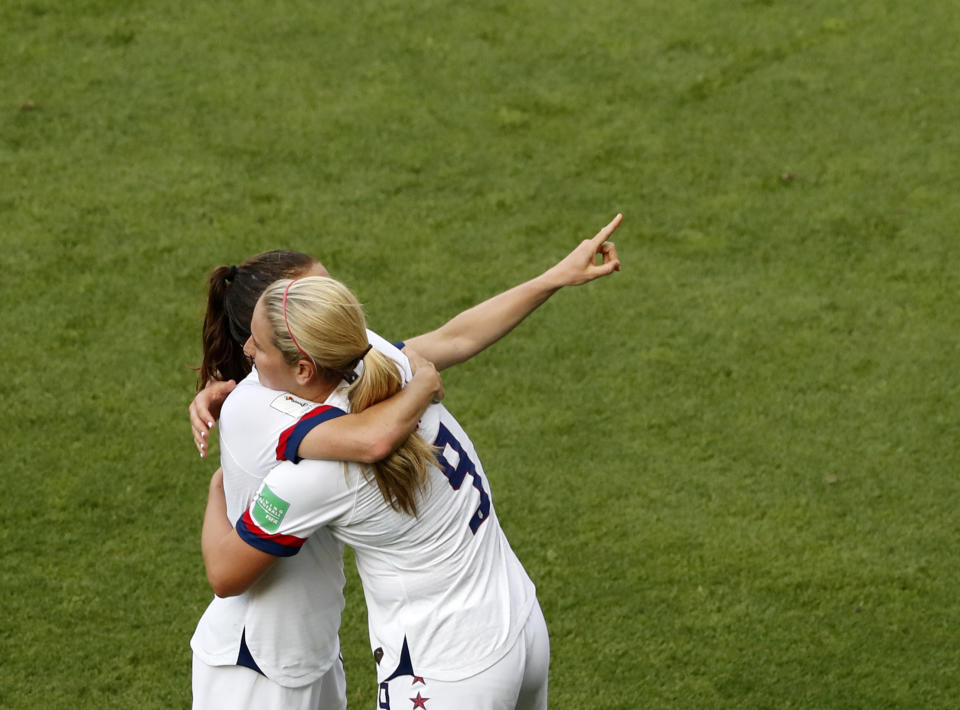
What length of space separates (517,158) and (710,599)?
11.4 feet

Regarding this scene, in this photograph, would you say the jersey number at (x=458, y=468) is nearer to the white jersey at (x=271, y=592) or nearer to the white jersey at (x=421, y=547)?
the white jersey at (x=421, y=547)

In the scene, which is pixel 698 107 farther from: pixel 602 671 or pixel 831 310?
pixel 602 671

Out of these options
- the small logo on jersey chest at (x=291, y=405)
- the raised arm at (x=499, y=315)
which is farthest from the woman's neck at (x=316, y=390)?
the raised arm at (x=499, y=315)

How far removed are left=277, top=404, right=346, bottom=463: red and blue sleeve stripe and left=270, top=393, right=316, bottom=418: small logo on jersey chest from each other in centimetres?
4

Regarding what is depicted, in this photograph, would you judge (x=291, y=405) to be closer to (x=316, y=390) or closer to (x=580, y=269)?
(x=316, y=390)

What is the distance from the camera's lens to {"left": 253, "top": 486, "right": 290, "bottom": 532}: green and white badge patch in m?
2.60

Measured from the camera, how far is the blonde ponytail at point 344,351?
2.56 meters

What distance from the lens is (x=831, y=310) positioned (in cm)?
624

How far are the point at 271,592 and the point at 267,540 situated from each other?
0.31 m

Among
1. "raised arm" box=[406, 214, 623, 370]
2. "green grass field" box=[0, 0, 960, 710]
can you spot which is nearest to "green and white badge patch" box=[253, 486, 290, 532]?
"raised arm" box=[406, 214, 623, 370]

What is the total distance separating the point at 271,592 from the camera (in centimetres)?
292

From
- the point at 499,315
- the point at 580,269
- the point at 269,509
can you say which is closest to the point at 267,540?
the point at 269,509

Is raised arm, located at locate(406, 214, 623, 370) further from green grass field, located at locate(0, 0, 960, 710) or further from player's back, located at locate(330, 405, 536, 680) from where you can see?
green grass field, located at locate(0, 0, 960, 710)

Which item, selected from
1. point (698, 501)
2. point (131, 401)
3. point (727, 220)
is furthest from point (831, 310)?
point (131, 401)
